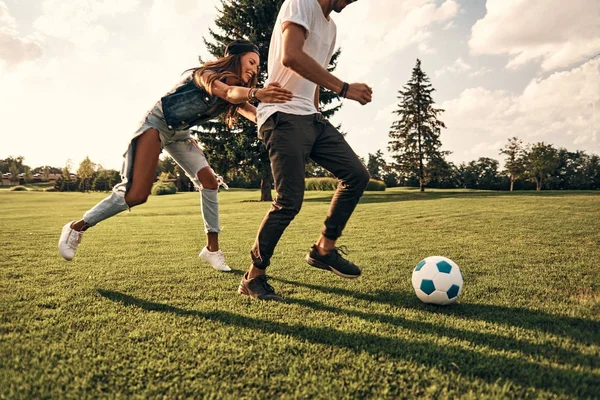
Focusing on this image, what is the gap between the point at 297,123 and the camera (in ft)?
10.2

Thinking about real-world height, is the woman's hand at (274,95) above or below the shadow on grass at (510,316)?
above

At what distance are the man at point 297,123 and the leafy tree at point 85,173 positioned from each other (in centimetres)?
6294

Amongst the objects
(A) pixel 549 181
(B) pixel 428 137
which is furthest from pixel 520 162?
(B) pixel 428 137

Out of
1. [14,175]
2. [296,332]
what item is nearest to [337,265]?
[296,332]

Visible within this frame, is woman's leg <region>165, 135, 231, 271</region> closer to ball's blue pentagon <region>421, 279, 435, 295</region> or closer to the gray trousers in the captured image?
the gray trousers

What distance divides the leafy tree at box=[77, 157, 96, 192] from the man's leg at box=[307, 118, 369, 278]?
62847 millimetres

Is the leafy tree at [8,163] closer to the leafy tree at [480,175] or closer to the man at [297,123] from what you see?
the leafy tree at [480,175]

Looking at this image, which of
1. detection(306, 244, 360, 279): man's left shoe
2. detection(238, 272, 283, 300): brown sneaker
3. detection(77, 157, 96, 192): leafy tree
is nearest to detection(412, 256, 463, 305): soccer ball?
detection(306, 244, 360, 279): man's left shoe

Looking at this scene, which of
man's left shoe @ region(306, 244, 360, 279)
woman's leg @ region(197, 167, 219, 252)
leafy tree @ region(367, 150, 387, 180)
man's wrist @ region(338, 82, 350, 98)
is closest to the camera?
man's wrist @ region(338, 82, 350, 98)

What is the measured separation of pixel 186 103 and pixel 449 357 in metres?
2.95

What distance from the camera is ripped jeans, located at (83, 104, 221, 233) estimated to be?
12.2ft

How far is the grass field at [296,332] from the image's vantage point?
1.80 m

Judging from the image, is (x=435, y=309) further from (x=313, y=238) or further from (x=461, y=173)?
(x=461, y=173)

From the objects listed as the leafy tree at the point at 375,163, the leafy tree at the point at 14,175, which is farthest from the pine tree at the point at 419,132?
the leafy tree at the point at 14,175
